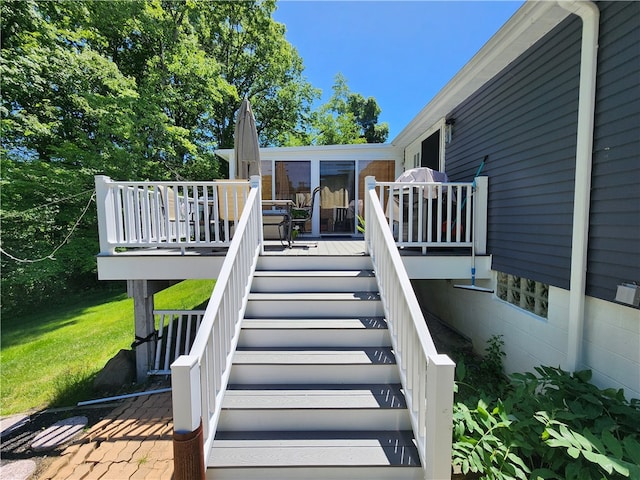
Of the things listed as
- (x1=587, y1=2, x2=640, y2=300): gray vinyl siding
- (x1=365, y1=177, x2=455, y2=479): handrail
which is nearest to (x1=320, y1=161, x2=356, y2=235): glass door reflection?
(x1=365, y1=177, x2=455, y2=479): handrail

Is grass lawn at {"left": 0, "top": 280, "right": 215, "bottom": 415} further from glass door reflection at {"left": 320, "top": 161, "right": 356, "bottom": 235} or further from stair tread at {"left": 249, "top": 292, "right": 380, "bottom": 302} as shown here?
glass door reflection at {"left": 320, "top": 161, "right": 356, "bottom": 235}

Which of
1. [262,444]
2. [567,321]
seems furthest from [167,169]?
[567,321]

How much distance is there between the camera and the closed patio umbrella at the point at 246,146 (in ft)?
15.3

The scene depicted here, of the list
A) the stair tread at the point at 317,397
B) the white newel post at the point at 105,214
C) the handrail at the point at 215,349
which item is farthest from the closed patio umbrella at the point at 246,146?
the stair tread at the point at 317,397

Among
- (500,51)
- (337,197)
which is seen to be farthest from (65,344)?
(500,51)

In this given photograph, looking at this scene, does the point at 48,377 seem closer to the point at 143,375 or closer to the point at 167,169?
the point at 143,375

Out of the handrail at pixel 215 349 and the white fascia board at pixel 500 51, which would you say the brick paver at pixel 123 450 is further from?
the white fascia board at pixel 500 51

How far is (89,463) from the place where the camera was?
8.44ft

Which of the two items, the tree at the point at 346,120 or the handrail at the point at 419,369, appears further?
the tree at the point at 346,120

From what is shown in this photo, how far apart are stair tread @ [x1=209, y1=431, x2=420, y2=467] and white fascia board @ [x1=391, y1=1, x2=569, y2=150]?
3796 mm

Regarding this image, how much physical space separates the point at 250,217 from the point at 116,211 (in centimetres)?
175

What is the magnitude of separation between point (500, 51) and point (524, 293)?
9.04 feet

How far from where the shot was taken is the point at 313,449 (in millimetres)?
1944

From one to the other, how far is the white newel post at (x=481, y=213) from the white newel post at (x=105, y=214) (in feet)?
14.6
